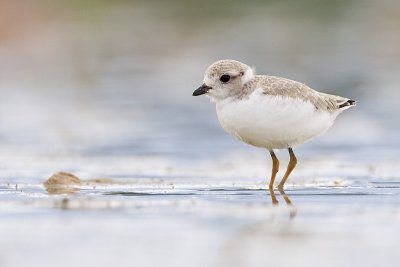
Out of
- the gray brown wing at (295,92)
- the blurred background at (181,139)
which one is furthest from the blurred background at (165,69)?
the gray brown wing at (295,92)

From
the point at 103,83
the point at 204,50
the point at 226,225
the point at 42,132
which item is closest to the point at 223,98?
the point at 226,225

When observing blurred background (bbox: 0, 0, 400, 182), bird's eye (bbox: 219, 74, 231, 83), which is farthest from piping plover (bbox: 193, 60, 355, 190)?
blurred background (bbox: 0, 0, 400, 182)

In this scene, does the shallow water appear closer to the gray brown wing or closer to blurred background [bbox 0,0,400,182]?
the gray brown wing

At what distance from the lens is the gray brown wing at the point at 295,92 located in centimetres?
854

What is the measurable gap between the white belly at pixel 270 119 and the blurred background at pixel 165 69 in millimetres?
2320

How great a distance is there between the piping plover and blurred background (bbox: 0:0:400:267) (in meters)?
0.49

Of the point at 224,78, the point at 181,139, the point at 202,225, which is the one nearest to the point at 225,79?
the point at 224,78

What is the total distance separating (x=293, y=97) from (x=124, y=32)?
605 inches

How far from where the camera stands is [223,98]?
877 cm

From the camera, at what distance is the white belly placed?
8398 mm

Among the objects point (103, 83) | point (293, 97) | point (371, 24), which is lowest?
point (293, 97)

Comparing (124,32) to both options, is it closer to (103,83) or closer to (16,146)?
(103,83)

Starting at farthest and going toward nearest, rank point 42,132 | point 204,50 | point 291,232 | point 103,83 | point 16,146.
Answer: point 204,50 → point 103,83 → point 42,132 → point 16,146 → point 291,232

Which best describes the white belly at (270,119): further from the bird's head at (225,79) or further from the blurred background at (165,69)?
the blurred background at (165,69)
